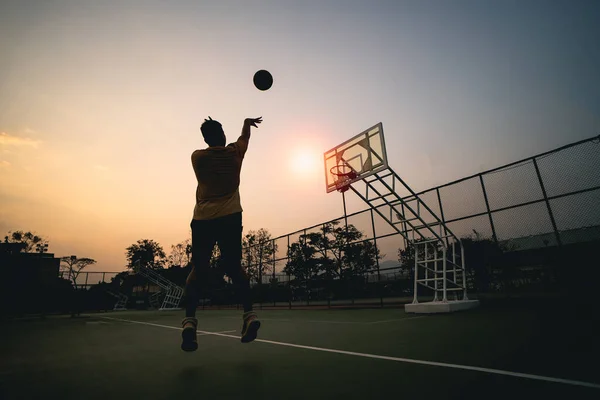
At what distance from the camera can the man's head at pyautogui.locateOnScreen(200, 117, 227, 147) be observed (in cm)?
292

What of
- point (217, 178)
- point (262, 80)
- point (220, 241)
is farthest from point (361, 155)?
point (220, 241)

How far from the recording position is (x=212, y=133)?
9.59ft

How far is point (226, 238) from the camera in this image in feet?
8.50

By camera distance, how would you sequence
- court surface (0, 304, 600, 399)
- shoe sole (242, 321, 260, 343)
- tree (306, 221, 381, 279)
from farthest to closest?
tree (306, 221, 381, 279)
shoe sole (242, 321, 260, 343)
court surface (0, 304, 600, 399)

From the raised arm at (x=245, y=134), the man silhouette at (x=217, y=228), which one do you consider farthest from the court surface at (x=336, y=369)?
the raised arm at (x=245, y=134)

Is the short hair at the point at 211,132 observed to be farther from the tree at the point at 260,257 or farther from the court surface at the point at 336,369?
the tree at the point at 260,257

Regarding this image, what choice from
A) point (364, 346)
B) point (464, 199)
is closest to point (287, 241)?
point (464, 199)

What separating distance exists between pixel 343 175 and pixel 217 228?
623 cm

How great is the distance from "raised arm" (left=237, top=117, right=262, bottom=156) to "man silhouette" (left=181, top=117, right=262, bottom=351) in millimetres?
51

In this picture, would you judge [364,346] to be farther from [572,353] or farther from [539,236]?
[539,236]

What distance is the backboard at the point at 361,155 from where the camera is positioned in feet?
25.1

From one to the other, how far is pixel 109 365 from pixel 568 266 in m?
9.10

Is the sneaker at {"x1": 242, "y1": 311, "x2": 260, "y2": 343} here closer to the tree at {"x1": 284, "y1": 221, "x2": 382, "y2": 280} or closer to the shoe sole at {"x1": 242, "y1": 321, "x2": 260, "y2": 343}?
the shoe sole at {"x1": 242, "y1": 321, "x2": 260, "y2": 343}

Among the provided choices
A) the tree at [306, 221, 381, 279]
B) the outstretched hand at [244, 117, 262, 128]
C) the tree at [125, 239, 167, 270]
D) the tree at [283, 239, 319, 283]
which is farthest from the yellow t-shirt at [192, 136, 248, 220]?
the tree at [125, 239, 167, 270]
